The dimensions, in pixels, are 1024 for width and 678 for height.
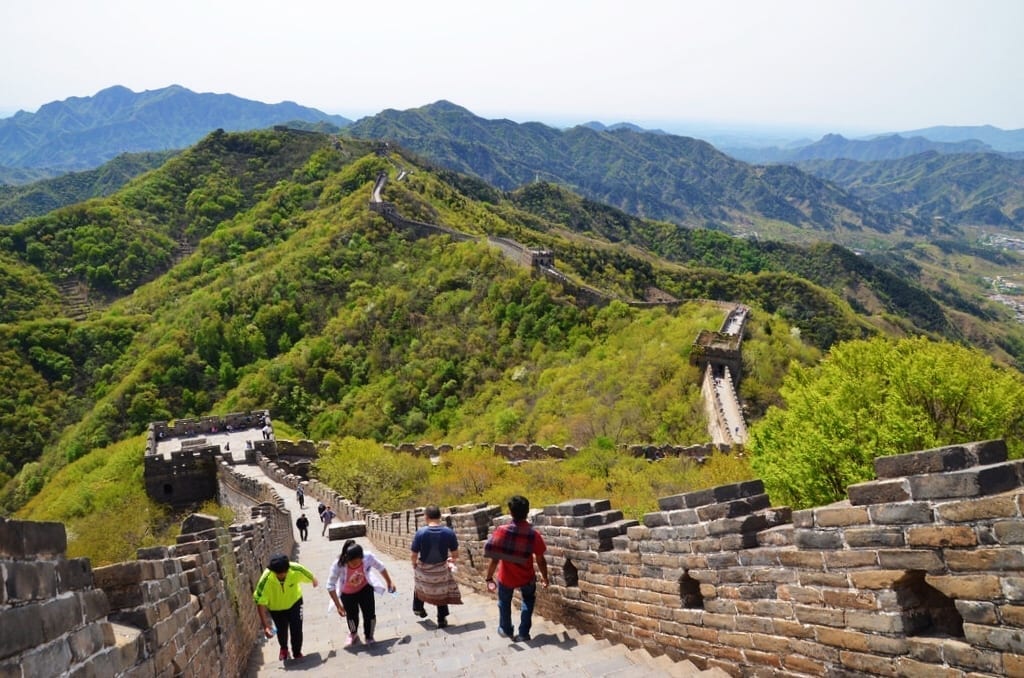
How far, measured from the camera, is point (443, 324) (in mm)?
48438

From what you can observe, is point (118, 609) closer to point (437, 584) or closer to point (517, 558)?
point (517, 558)

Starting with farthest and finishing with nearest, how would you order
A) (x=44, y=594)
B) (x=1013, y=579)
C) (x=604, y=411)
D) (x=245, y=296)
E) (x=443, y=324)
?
(x=245, y=296)
(x=443, y=324)
(x=604, y=411)
(x=1013, y=579)
(x=44, y=594)

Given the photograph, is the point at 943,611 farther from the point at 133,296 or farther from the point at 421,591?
the point at 133,296

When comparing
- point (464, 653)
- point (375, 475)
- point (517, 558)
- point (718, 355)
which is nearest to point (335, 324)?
point (375, 475)

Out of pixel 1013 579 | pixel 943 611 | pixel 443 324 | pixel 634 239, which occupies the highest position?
pixel 634 239

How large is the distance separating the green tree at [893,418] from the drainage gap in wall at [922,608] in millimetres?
9177

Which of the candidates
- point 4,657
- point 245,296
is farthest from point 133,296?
point 4,657

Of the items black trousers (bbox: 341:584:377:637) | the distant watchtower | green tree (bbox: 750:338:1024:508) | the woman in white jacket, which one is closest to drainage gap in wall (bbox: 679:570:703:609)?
the woman in white jacket

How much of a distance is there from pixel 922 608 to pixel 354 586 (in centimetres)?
580

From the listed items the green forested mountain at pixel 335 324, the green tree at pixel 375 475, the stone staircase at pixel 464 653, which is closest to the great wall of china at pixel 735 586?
the stone staircase at pixel 464 653

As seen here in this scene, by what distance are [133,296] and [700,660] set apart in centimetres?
7932

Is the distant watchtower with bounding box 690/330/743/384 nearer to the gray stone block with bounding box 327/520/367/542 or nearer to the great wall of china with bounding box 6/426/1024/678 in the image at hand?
the gray stone block with bounding box 327/520/367/542

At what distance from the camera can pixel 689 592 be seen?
20.5 feet

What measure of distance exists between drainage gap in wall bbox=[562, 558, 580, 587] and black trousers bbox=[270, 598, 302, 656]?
3.09 metres
